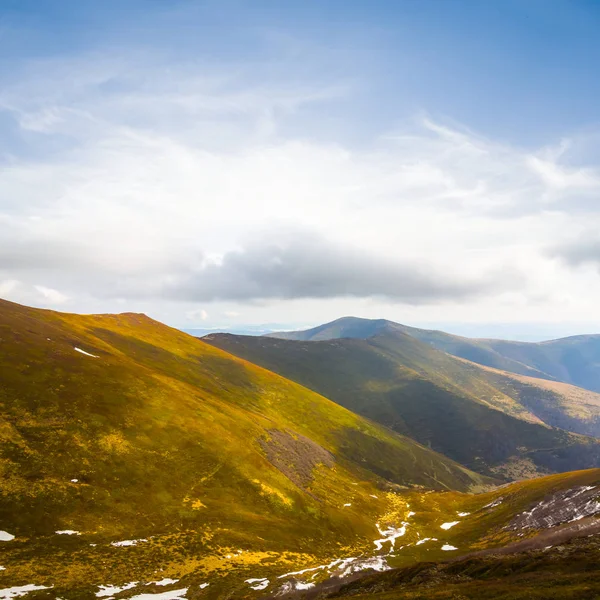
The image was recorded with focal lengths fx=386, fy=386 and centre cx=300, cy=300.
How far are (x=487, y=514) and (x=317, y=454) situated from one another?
2534 inches

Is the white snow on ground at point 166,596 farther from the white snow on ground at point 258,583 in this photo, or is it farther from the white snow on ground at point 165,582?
the white snow on ground at point 258,583

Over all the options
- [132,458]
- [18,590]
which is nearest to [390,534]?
[132,458]

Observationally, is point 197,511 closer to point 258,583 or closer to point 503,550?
point 258,583

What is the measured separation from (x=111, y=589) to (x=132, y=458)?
40.4m

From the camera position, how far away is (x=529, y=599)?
33594 mm

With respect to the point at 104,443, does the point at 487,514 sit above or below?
below

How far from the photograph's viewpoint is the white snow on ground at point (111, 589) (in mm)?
50803

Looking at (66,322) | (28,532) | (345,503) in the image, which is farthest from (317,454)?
(66,322)

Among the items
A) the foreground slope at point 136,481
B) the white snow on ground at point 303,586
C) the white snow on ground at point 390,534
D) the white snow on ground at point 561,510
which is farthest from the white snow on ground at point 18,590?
the white snow on ground at point 561,510

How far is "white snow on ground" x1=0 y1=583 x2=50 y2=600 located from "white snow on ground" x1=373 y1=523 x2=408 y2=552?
6983cm

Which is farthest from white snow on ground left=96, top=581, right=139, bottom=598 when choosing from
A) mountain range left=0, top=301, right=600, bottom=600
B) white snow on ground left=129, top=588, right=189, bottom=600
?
white snow on ground left=129, top=588, right=189, bottom=600

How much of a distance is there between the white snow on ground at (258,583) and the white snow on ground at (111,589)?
681 inches

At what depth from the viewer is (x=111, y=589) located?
5219 cm

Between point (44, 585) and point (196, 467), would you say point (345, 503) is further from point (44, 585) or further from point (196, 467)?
point (44, 585)
